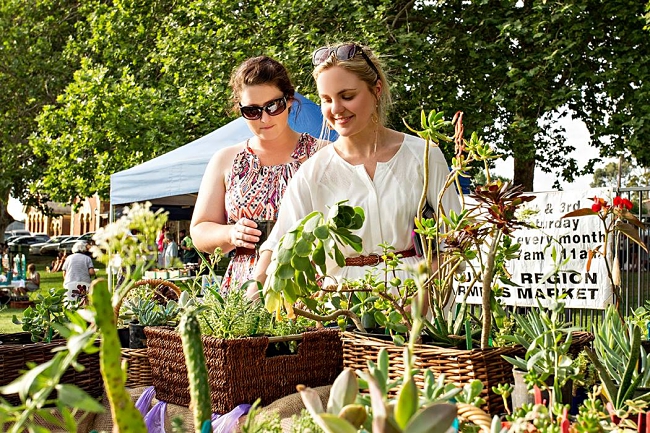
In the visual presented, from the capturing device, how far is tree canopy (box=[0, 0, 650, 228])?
10844 mm

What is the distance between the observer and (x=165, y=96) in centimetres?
1273

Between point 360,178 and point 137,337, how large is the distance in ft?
2.11

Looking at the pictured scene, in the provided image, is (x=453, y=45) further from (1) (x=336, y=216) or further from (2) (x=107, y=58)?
(1) (x=336, y=216)

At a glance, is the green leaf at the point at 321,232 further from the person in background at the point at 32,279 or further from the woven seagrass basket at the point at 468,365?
the person in background at the point at 32,279

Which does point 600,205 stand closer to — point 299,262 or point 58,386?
point 299,262

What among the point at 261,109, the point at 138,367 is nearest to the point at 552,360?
the point at 138,367

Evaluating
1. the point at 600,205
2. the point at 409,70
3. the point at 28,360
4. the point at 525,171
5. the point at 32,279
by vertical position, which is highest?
the point at 409,70

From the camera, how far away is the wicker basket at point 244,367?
1434mm

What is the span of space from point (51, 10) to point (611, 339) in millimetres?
18589

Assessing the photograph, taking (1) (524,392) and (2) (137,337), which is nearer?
(1) (524,392)

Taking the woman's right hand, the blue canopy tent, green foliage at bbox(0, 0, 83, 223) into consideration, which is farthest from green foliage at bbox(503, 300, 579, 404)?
green foliage at bbox(0, 0, 83, 223)

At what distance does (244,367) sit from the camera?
4.74ft

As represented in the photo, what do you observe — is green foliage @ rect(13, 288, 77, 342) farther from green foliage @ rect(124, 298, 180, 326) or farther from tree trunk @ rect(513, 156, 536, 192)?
tree trunk @ rect(513, 156, 536, 192)

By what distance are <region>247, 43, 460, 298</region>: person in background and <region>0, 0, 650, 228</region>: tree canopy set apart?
792 centimetres
